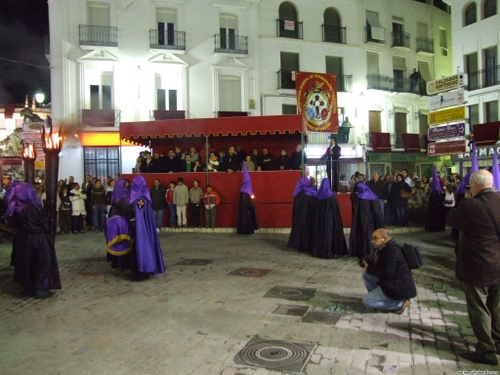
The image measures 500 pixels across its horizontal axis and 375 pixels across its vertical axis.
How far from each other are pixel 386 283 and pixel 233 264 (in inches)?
172

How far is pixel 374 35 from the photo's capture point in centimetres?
3064

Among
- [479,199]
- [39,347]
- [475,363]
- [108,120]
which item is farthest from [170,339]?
[108,120]

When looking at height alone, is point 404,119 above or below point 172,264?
above

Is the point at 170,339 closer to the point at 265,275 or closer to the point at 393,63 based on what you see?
the point at 265,275

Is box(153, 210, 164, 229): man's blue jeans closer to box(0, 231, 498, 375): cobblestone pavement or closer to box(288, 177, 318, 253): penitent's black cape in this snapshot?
box(288, 177, 318, 253): penitent's black cape

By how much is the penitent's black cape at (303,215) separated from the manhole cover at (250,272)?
2.19m

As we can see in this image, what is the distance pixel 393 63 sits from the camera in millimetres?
32375

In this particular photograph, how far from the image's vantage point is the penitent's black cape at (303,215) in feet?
35.7

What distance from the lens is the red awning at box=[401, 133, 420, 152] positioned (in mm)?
32125

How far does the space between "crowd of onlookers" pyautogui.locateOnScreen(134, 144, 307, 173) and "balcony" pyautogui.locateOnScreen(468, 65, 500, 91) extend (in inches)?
732

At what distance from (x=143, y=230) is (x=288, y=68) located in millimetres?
22706

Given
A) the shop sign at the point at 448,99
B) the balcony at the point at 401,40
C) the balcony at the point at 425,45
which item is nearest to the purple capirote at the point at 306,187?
the shop sign at the point at 448,99

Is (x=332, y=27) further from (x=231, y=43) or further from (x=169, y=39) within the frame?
(x=169, y=39)

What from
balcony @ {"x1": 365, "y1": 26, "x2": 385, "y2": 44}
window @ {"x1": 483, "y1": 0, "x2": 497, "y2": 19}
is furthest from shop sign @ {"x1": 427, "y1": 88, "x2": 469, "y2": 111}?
window @ {"x1": 483, "y1": 0, "x2": 497, "y2": 19}
